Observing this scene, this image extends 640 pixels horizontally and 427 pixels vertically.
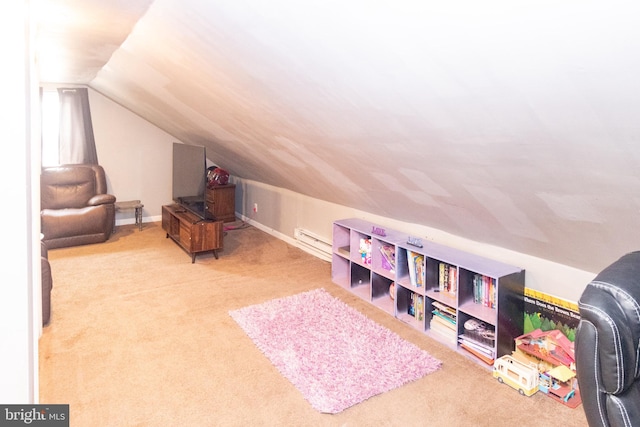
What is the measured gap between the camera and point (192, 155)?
4941 millimetres

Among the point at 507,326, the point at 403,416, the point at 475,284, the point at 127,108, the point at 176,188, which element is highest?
the point at 127,108

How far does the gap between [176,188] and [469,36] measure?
4.68 m

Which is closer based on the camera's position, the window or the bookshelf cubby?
the bookshelf cubby

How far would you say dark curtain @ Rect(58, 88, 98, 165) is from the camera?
5.75 metres

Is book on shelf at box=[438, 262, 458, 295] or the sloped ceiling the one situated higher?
the sloped ceiling

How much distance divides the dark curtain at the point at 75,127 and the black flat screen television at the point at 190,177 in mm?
1406

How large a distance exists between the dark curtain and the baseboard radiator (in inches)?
121

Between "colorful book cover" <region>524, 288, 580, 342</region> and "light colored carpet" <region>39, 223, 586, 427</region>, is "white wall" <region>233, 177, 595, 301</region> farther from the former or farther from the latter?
"light colored carpet" <region>39, 223, 586, 427</region>

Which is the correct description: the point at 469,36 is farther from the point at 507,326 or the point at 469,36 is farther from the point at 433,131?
the point at 507,326

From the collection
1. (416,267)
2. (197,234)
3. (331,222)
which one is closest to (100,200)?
(197,234)

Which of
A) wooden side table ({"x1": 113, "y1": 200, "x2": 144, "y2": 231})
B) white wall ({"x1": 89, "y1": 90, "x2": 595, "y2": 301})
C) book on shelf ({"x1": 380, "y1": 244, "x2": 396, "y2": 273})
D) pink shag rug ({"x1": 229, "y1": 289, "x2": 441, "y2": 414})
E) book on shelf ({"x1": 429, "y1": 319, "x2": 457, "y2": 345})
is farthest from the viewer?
wooden side table ({"x1": 113, "y1": 200, "x2": 144, "y2": 231})

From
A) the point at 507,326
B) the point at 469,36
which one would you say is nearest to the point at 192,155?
the point at 507,326

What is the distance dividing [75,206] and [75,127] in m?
1.07

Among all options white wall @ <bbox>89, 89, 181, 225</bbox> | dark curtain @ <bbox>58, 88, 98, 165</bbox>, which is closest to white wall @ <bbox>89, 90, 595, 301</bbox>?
white wall @ <bbox>89, 89, 181, 225</bbox>
